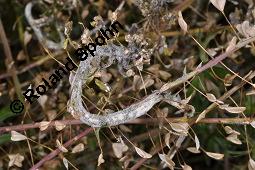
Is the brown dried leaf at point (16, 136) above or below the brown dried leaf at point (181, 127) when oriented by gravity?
below

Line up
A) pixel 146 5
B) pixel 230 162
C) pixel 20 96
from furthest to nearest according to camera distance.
→ pixel 230 162 → pixel 20 96 → pixel 146 5

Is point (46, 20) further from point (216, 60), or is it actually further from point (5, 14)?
point (216, 60)

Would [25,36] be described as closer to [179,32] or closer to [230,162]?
[179,32]

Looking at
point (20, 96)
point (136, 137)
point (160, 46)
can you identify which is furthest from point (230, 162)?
point (20, 96)

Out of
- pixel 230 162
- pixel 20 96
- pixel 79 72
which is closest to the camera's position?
pixel 79 72

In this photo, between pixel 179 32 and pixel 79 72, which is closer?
pixel 79 72

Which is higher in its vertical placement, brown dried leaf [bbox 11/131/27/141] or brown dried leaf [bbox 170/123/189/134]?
brown dried leaf [bbox 170/123/189/134]


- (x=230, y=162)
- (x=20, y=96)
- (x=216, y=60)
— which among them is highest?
(x=216, y=60)

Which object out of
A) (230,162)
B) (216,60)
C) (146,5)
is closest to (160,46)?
(146,5)

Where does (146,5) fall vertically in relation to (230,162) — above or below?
above
